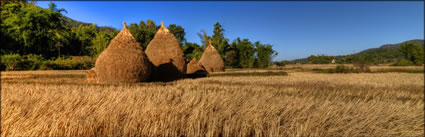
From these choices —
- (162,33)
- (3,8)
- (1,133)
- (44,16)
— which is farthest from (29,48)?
(1,133)

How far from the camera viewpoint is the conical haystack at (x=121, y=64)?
A: 7.32m

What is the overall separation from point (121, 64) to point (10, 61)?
1073 centimetres

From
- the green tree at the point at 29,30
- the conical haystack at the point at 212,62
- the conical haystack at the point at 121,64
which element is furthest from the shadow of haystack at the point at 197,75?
the green tree at the point at 29,30

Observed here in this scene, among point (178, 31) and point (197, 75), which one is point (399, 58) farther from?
point (178, 31)

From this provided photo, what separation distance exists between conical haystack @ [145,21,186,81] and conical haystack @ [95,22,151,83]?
5.99 ft

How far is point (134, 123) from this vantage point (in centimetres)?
115

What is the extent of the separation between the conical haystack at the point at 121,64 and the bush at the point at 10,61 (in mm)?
9746

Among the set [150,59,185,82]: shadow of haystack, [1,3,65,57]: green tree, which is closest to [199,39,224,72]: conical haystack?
[150,59,185,82]: shadow of haystack

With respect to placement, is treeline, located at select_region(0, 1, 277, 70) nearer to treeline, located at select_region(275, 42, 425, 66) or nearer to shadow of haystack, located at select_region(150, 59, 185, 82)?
shadow of haystack, located at select_region(150, 59, 185, 82)

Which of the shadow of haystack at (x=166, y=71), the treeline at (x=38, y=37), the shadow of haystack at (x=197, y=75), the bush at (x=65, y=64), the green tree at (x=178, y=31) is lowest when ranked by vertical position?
the shadow of haystack at (x=197, y=75)

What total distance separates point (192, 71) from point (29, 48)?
1326 cm

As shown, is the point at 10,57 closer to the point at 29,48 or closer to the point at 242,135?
the point at 29,48

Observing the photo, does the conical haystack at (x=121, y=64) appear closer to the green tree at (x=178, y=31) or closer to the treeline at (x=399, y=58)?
the treeline at (x=399, y=58)

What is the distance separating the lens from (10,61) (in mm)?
12688
